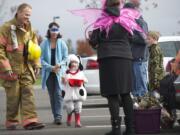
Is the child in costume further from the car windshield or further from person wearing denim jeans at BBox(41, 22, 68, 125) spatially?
the car windshield

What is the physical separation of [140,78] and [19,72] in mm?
2105

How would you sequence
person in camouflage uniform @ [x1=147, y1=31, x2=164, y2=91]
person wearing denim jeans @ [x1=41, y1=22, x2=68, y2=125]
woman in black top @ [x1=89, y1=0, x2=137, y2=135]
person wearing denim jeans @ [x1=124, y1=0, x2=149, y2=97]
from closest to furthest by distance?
woman in black top @ [x1=89, y1=0, x2=137, y2=135]
person wearing denim jeans @ [x1=124, y1=0, x2=149, y2=97]
person in camouflage uniform @ [x1=147, y1=31, x2=164, y2=91]
person wearing denim jeans @ [x1=41, y1=22, x2=68, y2=125]

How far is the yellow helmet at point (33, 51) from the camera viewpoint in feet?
35.1

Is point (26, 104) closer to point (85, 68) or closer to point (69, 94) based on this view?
point (69, 94)

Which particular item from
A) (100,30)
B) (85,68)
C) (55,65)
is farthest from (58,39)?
(85,68)

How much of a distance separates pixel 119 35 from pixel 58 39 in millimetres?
2716

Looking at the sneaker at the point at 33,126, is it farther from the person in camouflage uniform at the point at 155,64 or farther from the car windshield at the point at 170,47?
the car windshield at the point at 170,47

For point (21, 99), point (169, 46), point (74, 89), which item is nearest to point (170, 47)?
point (169, 46)

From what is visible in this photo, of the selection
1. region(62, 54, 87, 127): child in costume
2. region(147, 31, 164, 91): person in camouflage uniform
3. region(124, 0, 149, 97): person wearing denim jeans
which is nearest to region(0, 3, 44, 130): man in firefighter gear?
region(62, 54, 87, 127): child in costume

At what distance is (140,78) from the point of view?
11344 mm

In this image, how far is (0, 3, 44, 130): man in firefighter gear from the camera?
35.1 ft

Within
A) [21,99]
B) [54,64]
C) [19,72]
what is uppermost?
[54,64]

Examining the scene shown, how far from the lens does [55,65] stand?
11.8 m

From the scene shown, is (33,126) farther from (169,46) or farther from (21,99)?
(169,46)
